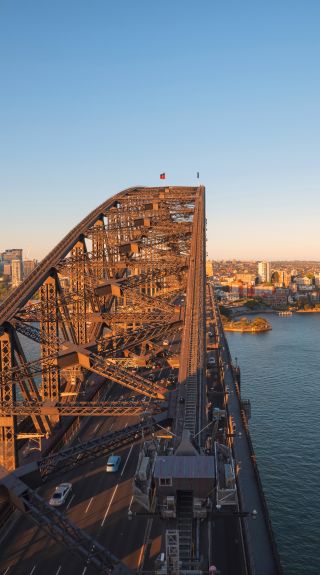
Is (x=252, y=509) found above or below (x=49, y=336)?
below

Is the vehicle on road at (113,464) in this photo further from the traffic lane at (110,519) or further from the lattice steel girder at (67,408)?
the lattice steel girder at (67,408)

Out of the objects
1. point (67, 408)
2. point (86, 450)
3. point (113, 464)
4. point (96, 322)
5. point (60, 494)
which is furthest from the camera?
point (96, 322)

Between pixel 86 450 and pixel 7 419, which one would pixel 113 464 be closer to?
pixel 7 419

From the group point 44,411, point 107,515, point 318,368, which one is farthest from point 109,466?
point 318,368

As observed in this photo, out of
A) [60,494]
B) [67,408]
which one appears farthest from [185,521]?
[60,494]

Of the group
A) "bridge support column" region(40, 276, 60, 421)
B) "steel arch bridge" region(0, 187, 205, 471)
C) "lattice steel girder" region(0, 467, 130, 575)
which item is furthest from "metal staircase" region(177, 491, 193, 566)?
"bridge support column" region(40, 276, 60, 421)
